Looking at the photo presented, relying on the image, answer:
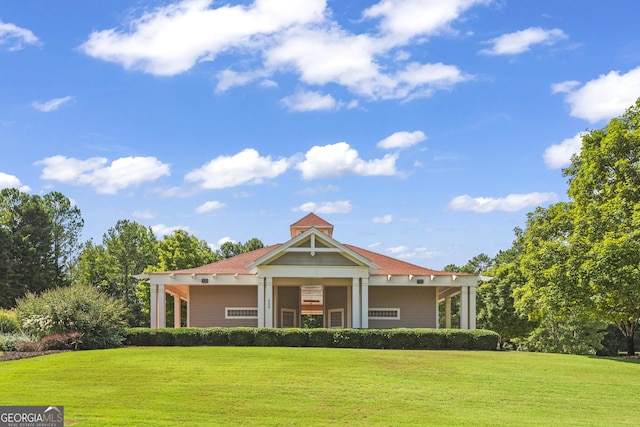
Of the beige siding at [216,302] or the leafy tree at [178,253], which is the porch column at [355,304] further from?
the leafy tree at [178,253]

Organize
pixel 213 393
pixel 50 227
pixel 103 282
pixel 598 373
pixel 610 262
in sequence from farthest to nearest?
1. pixel 50 227
2. pixel 103 282
3. pixel 610 262
4. pixel 598 373
5. pixel 213 393

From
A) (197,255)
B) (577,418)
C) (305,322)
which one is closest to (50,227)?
(197,255)

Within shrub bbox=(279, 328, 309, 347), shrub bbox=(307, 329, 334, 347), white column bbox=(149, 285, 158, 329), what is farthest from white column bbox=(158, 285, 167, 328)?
shrub bbox=(307, 329, 334, 347)

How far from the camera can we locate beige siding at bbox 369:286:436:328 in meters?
33.1

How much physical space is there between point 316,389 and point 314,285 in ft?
54.6

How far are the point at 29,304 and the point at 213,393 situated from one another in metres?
14.6

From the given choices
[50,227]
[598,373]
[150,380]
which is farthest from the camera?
[50,227]

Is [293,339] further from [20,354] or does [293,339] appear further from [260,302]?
[20,354]

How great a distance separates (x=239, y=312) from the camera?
32.9m

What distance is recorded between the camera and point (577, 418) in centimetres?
1348

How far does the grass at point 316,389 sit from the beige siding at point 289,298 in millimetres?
12365

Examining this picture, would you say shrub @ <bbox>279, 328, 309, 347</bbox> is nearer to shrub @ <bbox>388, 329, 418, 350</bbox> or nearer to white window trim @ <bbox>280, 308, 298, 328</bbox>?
shrub @ <bbox>388, 329, 418, 350</bbox>

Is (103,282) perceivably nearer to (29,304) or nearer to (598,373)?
(29,304)

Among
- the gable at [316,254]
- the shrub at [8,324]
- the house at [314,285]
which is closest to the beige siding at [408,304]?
the house at [314,285]
